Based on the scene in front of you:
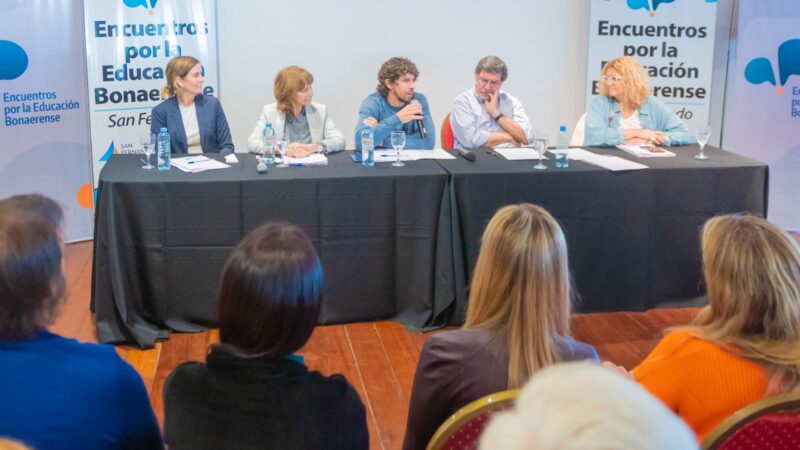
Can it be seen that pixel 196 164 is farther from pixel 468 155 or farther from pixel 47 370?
pixel 47 370

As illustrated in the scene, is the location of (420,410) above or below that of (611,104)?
below

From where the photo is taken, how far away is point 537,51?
5.75 metres

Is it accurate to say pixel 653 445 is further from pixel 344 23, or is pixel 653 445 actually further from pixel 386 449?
pixel 344 23

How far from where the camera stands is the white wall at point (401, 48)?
5336 mm

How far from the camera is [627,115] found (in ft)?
14.6

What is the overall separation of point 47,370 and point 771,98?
5.08 meters

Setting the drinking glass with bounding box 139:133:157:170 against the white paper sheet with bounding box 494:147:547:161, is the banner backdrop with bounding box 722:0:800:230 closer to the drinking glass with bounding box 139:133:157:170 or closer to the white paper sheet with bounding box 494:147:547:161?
the white paper sheet with bounding box 494:147:547:161

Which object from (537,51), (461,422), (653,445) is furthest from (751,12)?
(653,445)

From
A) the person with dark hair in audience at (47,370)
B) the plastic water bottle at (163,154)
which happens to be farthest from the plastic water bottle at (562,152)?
the person with dark hair in audience at (47,370)

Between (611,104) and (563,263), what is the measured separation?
9.27 feet

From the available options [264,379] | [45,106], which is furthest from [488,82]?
[264,379]

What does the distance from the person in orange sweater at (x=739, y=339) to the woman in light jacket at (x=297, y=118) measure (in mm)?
2658

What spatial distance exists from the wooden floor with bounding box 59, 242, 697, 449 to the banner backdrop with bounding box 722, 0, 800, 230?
6.46ft

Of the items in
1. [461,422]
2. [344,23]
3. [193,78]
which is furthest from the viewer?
[344,23]
